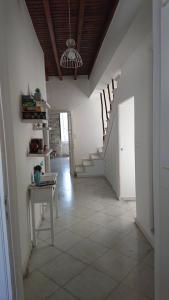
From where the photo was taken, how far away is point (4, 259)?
1.21 meters

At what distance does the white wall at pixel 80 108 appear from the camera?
6426 millimetres

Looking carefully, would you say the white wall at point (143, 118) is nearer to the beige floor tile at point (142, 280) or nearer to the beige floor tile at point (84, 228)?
the beige floor tile at point (142, 280)

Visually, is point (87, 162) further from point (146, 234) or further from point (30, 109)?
point (30, 109)

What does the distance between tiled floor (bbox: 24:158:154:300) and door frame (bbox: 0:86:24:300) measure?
28.7 inches

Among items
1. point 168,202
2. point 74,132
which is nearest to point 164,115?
point 168,202

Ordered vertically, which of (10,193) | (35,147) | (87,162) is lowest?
(87,162)

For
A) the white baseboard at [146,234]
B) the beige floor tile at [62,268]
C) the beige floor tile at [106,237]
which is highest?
the white baseboard at [146,234]

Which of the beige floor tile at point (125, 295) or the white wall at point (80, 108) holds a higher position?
the white wall at point (80, 108)

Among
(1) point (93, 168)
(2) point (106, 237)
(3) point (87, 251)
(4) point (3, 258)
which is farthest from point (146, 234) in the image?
(1) point (93, 168)

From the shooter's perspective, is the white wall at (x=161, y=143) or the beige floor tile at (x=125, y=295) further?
the beige floor tile at (x=125, y=295)

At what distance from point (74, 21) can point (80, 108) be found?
3.31 meters

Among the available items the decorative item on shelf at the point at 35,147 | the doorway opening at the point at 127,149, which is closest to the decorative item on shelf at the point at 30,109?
the decorative item on shelf at the point at 35,147

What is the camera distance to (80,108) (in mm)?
6496

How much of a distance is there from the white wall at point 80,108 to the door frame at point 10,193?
5299mm
